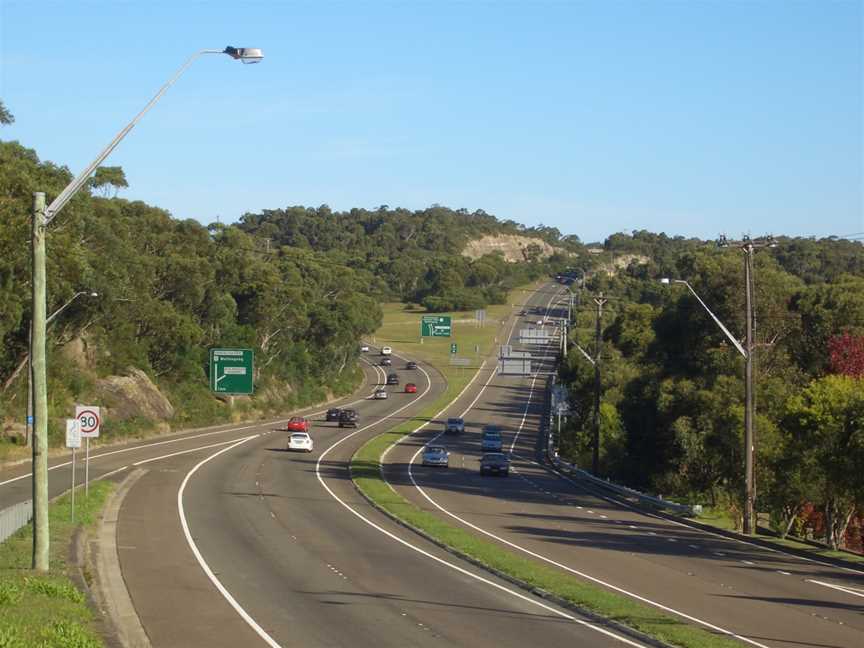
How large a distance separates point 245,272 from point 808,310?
5162 cm

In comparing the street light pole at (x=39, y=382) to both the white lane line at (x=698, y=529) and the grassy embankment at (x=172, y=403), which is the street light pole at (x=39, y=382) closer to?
the white lane line at (x=698, y=529)

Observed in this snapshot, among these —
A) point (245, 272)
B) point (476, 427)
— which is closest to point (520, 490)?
point (476, 427)

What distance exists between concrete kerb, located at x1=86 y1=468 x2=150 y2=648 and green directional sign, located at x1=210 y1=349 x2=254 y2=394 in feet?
102

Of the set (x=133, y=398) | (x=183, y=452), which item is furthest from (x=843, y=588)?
(x=133, y=398)

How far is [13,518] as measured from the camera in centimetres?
2303

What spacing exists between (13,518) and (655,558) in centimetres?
1481

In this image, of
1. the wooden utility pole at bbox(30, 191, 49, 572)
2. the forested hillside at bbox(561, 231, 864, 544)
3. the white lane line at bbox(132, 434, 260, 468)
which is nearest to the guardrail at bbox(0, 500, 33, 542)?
the wooden utility pole at bbox(30, 191, 49, 572)

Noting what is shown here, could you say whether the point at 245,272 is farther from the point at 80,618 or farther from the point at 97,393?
the point at 80,618

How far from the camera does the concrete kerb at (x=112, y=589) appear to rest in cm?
1457

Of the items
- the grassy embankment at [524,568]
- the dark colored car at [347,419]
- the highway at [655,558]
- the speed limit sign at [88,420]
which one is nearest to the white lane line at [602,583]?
the highway at [655,558]

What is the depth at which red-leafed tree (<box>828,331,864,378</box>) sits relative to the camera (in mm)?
49188

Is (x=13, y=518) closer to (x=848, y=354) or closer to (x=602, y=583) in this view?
(x=602, y=583)

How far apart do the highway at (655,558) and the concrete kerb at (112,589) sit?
8447mm

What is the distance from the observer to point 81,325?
64000mm
